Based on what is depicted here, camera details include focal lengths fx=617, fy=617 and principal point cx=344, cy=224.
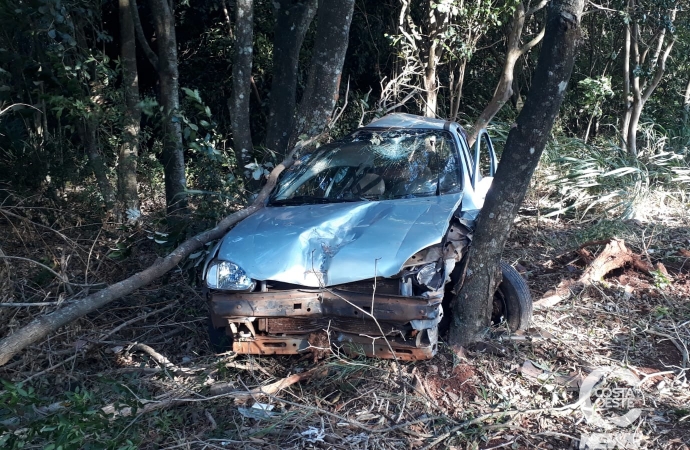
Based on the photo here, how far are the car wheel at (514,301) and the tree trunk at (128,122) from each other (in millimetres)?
4579

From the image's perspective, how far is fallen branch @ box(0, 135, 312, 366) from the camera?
3670 millimetres

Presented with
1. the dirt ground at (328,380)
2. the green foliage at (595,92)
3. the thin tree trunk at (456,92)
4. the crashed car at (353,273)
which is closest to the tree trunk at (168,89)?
the dirt ground at (328,380)

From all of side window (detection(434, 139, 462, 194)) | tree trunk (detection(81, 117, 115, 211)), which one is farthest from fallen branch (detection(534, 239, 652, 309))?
tree trunk (detection(81, 117, 115, 211))

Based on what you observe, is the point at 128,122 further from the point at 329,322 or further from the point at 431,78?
the point at 431,78

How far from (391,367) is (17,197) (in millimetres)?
4305

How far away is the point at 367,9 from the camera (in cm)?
1151

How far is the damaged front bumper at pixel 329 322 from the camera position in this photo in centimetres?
378

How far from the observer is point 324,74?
253 inches

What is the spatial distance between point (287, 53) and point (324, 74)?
1434mm

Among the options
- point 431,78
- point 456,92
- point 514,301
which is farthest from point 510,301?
point 456,92

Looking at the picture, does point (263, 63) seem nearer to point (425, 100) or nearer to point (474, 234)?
point (425, 100)

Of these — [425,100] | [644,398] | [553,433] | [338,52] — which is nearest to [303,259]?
[553,433]

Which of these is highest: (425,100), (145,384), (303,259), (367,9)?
(367,9)

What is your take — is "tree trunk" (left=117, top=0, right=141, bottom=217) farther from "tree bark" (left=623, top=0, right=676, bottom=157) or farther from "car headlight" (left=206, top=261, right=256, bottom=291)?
"tree bark" (left=623, top=0, right=676, bottom=157)
